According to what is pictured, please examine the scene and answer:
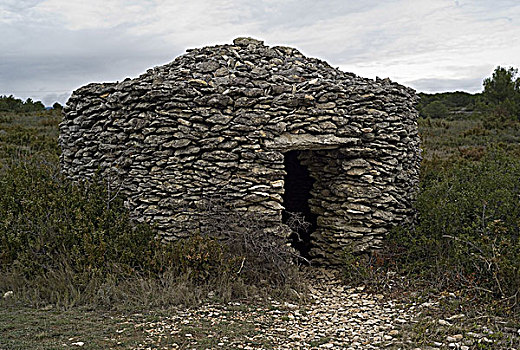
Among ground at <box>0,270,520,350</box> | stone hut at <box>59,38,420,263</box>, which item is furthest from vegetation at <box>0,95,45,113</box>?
ground at <box>0,270,520,350</box>

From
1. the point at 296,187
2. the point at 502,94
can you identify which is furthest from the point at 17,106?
the point at 502,94

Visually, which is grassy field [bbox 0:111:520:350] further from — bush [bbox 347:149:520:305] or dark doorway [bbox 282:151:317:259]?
dark doorway [bbox 282:151:317:259]

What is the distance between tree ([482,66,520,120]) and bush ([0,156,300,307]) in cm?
1865

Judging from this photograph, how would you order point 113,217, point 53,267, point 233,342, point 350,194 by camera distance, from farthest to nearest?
point 350,194, point 113,217, point 53,267, point 233,342

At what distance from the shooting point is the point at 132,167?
22.0 ft

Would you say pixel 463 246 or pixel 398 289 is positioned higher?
pixel 463 246

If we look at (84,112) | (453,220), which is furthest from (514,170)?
(84,112)

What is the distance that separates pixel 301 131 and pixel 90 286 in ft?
10.9

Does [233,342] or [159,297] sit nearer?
[233,342]

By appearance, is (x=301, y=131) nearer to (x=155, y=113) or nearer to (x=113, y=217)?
(x=155, y=113)

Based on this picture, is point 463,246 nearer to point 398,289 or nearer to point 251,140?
point 398,289

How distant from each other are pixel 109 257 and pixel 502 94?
22.9 metres

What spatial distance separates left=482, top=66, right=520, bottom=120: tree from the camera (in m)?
21.0

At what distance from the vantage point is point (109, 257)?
224 inches
